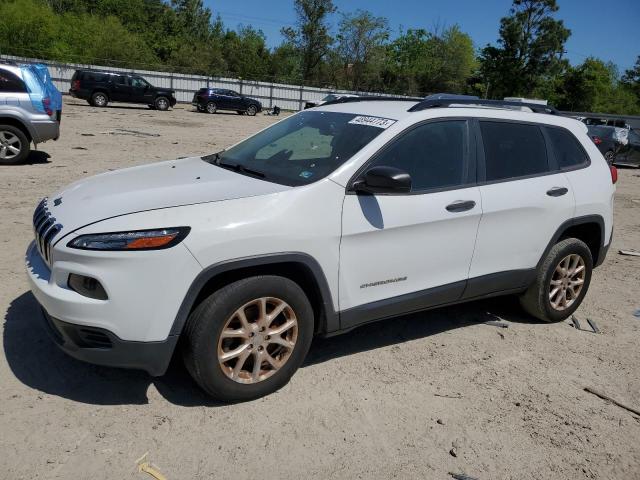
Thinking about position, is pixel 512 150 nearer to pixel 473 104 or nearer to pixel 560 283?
pixel 473 104

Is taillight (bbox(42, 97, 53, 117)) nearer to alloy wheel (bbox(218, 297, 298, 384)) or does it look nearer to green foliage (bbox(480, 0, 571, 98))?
alloy wheel (bbox(218, 297, 298, 384))

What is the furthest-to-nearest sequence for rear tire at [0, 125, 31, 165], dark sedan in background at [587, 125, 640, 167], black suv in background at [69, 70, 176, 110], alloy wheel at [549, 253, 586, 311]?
black suv in background at [69, 70, 176, 110]
dark sedan in background at [587, 125, 640, 167]
rear tire at [0, 125, 31, 165]
alloy wheel at [549, 253, 586, 311]

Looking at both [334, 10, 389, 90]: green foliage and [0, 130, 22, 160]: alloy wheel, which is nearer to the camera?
[0, 130, 22, 160]: alloy wheel

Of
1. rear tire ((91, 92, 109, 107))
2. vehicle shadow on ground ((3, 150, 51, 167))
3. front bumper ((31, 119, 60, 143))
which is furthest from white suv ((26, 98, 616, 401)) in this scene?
rear tire ((91, 92, 109, 107))

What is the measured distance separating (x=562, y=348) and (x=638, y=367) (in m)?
0.52

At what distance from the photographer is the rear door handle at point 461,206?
3754mm

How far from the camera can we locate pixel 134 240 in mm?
2785

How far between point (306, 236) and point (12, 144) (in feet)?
28.6

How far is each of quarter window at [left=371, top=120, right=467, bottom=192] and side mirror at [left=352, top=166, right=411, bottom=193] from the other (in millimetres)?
184

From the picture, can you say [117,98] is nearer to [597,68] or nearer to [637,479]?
[637,479]

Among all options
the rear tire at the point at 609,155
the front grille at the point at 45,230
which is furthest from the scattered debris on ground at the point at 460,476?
the rear tire at the point at 609,155

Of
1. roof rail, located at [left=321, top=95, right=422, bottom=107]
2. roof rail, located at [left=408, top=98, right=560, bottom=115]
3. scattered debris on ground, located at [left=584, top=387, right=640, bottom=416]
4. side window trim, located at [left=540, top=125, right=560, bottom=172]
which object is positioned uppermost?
roof rail, located at [left=408, top=98, right=560, bottom=115]

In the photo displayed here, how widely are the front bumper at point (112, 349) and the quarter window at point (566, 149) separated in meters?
3.41

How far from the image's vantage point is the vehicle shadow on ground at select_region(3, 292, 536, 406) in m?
3.24
